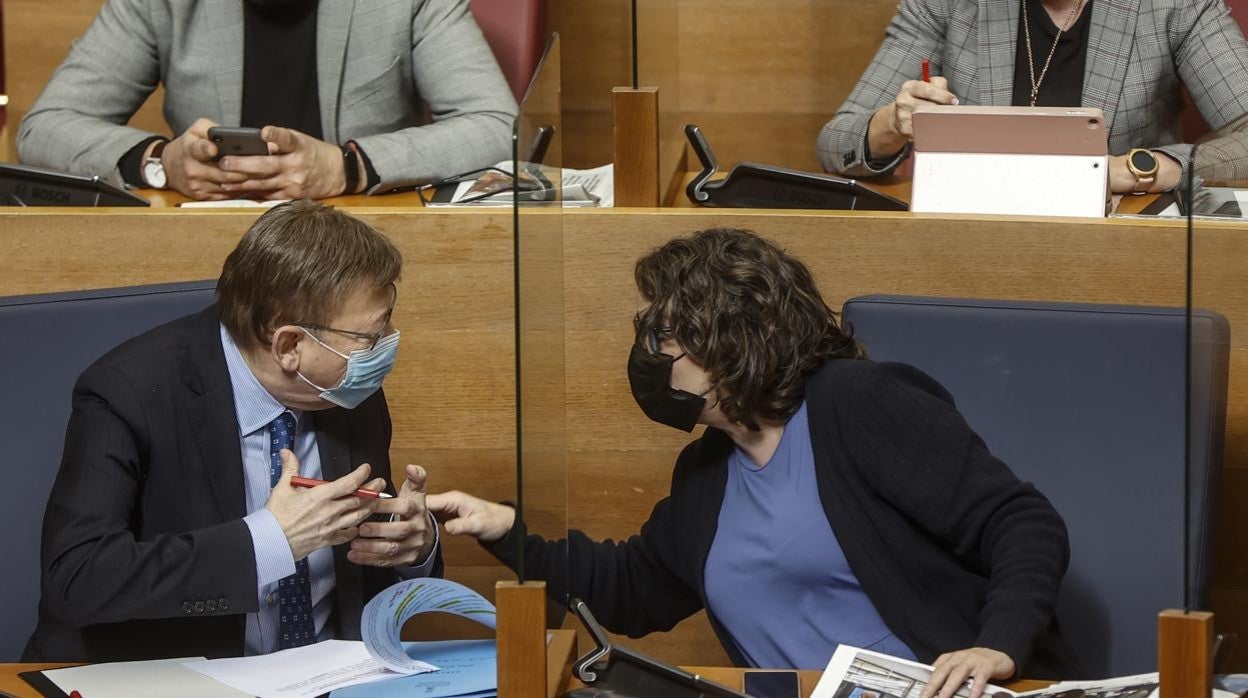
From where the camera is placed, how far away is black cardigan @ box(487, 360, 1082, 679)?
1446mm

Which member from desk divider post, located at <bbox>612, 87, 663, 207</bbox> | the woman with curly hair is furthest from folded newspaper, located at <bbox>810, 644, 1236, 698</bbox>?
desk divider post, located at <bbox>612, 87, 663, 207</bbox>

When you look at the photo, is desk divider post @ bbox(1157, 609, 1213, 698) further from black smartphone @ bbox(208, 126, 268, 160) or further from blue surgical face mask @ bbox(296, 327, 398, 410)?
black smartphone @ bbox(208, 126, 268, 160)

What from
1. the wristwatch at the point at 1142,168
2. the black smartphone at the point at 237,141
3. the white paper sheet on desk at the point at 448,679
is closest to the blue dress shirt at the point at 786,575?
the white paper sheet on desk at the point at 448,679

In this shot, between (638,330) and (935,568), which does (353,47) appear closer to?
(638,330)

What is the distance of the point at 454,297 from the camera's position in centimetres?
205

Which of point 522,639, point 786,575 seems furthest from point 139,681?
point 786,575

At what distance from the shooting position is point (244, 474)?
164 centimetres

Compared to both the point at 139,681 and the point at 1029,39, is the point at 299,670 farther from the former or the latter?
the point at 1029,39

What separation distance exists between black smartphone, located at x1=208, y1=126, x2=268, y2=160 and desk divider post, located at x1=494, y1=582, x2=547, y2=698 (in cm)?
126

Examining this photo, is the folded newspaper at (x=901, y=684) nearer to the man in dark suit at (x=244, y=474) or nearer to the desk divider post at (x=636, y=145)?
the man in dark suit at (x=244, y=474)

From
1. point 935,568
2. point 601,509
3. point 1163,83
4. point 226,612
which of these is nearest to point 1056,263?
point 935,568

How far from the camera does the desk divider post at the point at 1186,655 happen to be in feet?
3.67

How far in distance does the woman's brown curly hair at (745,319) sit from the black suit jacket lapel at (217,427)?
1.49 ft

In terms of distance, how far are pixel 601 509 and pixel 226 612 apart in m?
0.72
